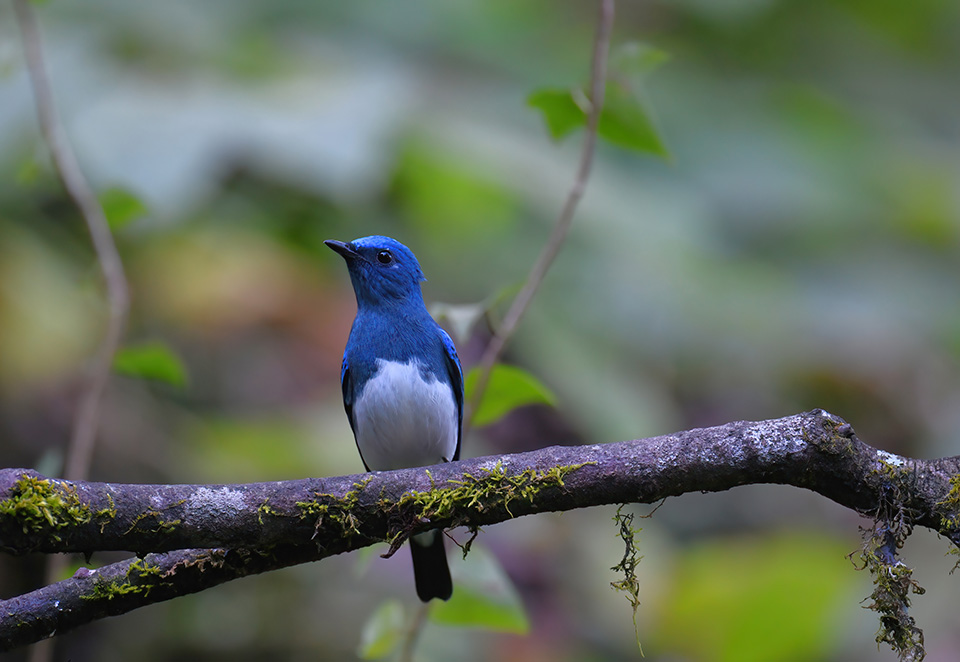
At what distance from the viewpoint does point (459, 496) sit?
7.79 feet

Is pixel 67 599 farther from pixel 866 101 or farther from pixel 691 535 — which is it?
pixel 866 101

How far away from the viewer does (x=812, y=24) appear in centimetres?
1151

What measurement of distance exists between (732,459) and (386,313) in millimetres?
1807

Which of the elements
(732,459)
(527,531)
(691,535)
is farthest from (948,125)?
(732,459)

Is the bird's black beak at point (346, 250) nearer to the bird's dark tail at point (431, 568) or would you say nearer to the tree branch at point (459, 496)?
the bird's dark tail at point (431, 568)

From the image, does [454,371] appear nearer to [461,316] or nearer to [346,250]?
[346,250]

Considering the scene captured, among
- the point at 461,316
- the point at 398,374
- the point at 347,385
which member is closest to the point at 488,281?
the point at 347,385

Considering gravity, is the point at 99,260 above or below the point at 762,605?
above

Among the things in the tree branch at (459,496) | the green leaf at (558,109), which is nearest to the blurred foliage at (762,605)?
the tree branch at (459,496)

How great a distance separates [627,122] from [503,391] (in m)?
1.06

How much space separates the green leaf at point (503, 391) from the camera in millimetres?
3061

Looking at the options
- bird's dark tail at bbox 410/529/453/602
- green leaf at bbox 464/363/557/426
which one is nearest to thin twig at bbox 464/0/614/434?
green leaf at bbox 464/363/557/426

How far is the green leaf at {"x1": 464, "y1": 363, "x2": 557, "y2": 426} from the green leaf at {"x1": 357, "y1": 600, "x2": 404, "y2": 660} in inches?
27.1

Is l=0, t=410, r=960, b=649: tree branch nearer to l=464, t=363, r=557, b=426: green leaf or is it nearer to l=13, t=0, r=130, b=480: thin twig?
l=464, t=363, r=557, b=426: green leaf
